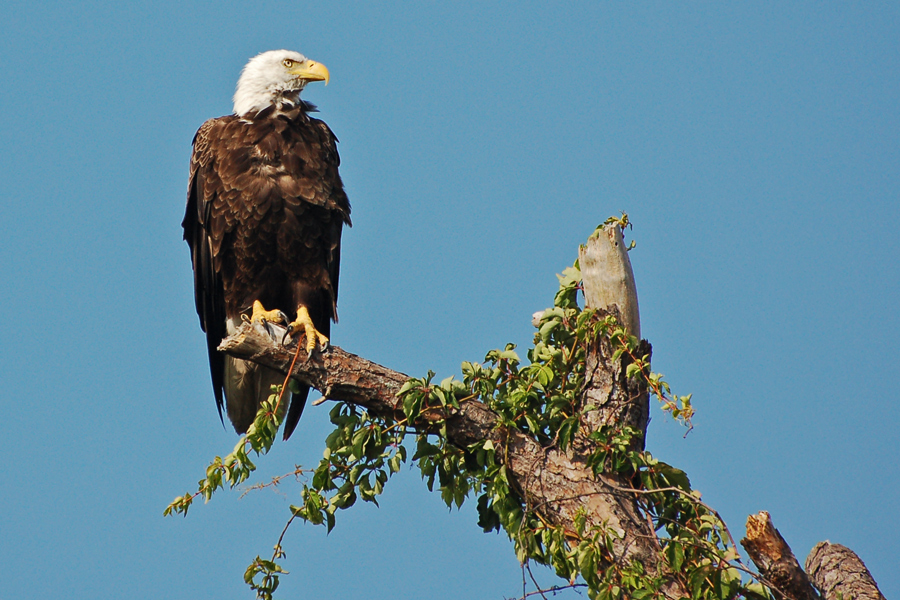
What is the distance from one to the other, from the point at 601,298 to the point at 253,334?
157 centimetres

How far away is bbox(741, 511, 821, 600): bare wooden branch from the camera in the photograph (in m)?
3.60

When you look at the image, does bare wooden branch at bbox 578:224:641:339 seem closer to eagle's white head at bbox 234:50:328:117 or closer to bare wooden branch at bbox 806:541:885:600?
bare wooden branch at bbox 806:541:885:600

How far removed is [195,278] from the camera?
5715 mm

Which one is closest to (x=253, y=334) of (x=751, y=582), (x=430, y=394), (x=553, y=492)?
(x=430, y=394)

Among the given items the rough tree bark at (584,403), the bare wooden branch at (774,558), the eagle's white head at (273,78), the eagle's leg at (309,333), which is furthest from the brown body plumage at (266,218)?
the bare wooden branch at (774,558)

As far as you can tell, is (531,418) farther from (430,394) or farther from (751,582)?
(751,582)

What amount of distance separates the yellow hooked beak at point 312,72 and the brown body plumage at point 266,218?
1.10 feet

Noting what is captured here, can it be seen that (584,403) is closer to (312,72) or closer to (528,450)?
(528,450)

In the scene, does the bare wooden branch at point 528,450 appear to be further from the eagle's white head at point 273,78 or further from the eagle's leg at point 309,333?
the eagle's white head at point 273,78

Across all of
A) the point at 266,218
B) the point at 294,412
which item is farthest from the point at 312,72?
the point at 294,412

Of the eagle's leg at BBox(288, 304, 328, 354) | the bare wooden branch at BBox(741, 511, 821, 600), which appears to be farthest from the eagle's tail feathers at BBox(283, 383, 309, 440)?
the bare wooden branch at BBox(741, 511, 821, 600)

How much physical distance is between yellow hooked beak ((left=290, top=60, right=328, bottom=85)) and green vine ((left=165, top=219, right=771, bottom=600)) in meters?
2.69

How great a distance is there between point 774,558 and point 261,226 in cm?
318

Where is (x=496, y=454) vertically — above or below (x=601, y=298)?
below
